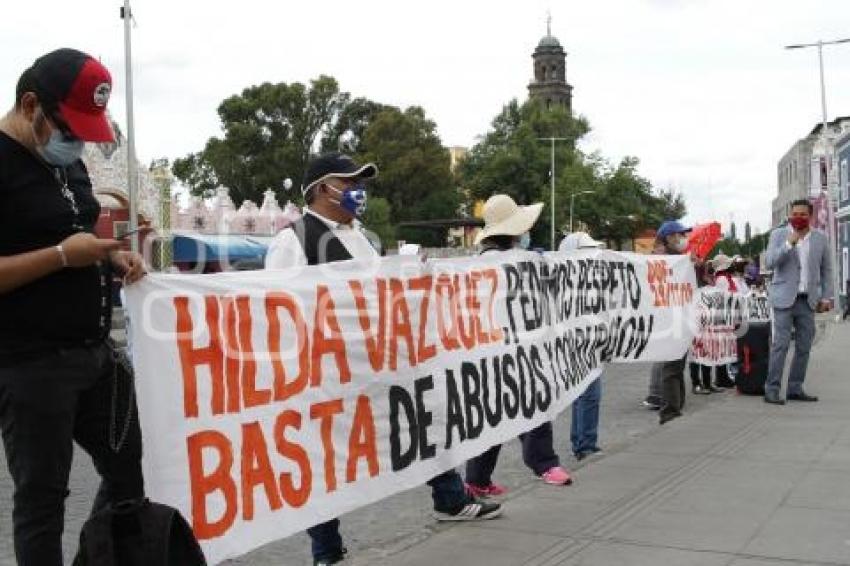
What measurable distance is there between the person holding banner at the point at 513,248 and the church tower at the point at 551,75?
5166 inches

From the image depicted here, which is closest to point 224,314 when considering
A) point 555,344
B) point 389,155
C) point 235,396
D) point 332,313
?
point 235,396

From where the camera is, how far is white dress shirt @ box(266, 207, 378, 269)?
444 cm

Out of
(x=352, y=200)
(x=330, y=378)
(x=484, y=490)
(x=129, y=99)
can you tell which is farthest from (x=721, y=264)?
(x=129, y=99)

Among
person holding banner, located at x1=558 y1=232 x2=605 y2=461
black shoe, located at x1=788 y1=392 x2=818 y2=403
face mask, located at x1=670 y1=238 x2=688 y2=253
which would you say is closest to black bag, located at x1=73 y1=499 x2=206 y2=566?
person holding banner, located at x1=558 y1=232 x2=605 y2=461

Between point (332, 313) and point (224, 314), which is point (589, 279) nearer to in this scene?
point (332, 313)

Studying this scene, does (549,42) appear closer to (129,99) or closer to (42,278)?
(129,99)

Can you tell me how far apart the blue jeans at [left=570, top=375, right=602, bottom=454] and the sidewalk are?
0.93ft

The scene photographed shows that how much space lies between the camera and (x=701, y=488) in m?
5.96

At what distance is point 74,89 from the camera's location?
300 cm

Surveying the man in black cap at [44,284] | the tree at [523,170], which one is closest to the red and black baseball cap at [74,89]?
the man in black cap at [44,284]

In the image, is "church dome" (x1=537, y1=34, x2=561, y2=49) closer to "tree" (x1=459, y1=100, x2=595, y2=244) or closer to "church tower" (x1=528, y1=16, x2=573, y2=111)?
"church tower" (x1=528, y1=16, x2=573, y2=111)

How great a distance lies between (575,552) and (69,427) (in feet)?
8.41

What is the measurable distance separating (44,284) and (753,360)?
8616 millimetres

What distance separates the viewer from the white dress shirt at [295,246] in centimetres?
444
